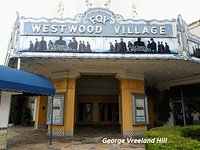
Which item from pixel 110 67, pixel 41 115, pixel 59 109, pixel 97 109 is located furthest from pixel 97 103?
pixel 110 67

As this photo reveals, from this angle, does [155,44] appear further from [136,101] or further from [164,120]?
[164,120]

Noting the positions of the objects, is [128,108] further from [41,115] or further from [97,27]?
[41,115]

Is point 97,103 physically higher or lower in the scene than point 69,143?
higher

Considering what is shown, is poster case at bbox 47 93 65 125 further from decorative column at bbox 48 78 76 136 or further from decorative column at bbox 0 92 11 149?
decorative column at bbox 0 92 11 149

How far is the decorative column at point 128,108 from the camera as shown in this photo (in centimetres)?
1076

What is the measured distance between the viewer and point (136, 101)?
11.2 meters

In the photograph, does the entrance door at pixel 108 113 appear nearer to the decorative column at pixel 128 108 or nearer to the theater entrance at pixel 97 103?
the theater entrance at pixel 97 103

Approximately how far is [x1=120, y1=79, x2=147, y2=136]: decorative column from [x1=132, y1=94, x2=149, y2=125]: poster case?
145 mm

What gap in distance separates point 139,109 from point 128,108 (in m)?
0.73

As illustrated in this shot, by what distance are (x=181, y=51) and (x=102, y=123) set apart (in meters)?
11.5

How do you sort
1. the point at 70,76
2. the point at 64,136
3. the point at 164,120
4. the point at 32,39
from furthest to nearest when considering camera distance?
1. the point at 164,120
2. the point at 70,76
3. the point at 64,136
4. the point at 32,39

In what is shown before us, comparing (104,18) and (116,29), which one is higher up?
(104,18)

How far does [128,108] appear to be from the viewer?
10992 mm

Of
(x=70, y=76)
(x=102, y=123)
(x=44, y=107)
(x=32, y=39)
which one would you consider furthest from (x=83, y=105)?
(x=32, y=39)
